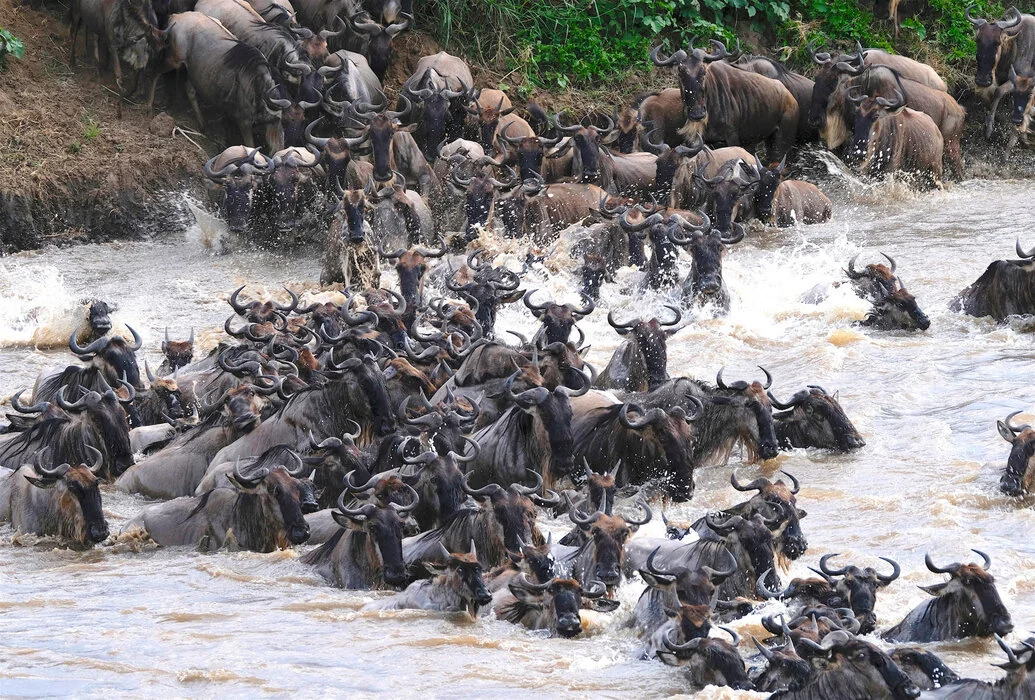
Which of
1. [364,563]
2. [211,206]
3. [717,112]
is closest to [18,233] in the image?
[211,206]

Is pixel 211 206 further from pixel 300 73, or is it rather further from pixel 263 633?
pixel 263 633

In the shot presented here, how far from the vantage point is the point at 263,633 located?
26.2 feet

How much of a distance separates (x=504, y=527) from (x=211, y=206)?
32.1ft

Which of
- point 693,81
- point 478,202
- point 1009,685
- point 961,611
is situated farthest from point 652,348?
point 693,81

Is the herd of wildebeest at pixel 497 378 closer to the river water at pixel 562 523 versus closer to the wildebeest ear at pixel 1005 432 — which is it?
the wildebeest ear at pixel 1005 432

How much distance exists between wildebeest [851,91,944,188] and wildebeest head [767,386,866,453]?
8235mm

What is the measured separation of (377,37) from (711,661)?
13.3 m

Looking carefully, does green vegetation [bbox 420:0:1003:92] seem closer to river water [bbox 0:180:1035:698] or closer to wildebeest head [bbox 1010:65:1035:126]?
wildebeest head [bbox 1010:65:1035:126]

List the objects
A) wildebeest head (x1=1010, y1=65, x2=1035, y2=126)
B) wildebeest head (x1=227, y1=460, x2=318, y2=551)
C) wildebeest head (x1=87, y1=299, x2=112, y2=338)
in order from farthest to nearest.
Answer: wildebeest head (x1=1010, y1=65, x2=1035, y2=126) < wildebeest head (x1=87, y1=299, x2=112, y2=338) < wildebeest head (x1=227, y1=460, x2=318, y2=551)

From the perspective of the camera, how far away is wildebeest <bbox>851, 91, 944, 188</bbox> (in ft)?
59.9

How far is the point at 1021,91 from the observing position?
19219mm

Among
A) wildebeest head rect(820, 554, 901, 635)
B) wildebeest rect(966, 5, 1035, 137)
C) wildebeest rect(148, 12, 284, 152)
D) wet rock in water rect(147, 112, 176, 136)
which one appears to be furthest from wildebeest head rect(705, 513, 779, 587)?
wildebeest rect(966, 5, 1035, 137)

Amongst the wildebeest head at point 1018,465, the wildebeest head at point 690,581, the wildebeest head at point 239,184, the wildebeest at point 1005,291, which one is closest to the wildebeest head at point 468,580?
the wildebeest head at point 690,581

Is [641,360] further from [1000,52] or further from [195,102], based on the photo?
[1000,52]
